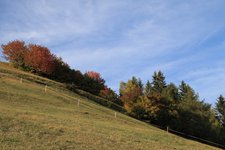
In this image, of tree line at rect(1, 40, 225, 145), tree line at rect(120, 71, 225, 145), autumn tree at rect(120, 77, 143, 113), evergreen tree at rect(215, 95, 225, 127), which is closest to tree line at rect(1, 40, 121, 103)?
tree line at rect(1, 40, 225, 145)

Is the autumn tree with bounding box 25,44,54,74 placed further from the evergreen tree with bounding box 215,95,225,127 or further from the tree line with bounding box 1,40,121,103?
the evergreen tree with bounding box 215,95,225,127

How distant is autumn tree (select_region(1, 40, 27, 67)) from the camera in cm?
8418

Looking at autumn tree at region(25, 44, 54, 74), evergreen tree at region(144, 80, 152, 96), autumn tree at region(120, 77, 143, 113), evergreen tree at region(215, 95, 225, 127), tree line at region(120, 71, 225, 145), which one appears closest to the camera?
tree line at region(120, 71, 225, 145)

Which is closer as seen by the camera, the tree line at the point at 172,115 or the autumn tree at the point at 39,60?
the tree line at the point at 172,115

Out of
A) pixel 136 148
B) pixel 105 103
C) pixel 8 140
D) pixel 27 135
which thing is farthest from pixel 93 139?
pixel 105 103

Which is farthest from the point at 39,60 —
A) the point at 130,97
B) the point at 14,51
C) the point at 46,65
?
the point at 130,97

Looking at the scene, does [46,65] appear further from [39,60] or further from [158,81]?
[158,81]

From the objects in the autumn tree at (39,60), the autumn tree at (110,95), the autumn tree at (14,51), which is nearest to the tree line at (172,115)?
the autumn tree at (110,95)

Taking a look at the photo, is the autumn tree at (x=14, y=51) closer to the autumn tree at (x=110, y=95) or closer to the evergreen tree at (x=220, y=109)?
the autumn tree at (x=110, y=95)

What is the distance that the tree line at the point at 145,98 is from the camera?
→ 65.9 metres

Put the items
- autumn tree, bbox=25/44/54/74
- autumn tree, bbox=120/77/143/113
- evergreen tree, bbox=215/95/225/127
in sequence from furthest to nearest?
evergreen tree, bbox=215/95/225/127
autumn tree, bbox=25/44/54/74
autumn tree, bbox=120/77/143/113

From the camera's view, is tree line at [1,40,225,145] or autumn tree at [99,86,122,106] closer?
tree line at [1,40,225,145]

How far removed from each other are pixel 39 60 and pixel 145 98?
28.4 meters

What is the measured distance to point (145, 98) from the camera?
2640 inches
